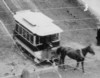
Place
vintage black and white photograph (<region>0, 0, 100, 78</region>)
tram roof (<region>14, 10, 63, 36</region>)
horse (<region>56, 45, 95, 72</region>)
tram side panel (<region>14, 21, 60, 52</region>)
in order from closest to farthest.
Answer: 1. horse (<region>56, 45, 95, 72</region>)
2. vintage black and white photograph (<region>0, 0, 100, 78</region>)
3. tram roof (<region>14, 10, 63, 36</region>)
4. tram side panel (<region>14, 21, 60, 52</region>)

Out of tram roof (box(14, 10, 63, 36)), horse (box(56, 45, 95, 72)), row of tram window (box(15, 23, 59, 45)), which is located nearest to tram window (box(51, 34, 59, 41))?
row of tram window (box(15, 23, 59, 45))

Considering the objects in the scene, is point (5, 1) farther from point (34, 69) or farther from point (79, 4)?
point (34, 69)

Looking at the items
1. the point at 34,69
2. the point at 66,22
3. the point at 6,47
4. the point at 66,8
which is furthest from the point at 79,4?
the point at 34,69

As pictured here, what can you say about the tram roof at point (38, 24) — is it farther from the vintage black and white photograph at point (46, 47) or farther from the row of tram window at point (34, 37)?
the row of tram window at point (34, 37)

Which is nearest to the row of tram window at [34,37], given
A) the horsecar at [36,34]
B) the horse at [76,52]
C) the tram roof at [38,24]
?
the horsecar at [36,34]

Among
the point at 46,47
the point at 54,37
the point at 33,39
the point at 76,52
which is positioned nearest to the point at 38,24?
the point at 33,39

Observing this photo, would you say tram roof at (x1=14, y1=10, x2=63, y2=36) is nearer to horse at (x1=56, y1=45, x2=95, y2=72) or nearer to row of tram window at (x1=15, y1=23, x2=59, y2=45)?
row of tram window at (x1=15, y1=23, x2=59, y2=45)

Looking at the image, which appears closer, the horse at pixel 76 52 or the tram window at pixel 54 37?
the horse at pixel 76 52

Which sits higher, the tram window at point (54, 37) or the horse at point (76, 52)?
the tram window at point (54, 37)
